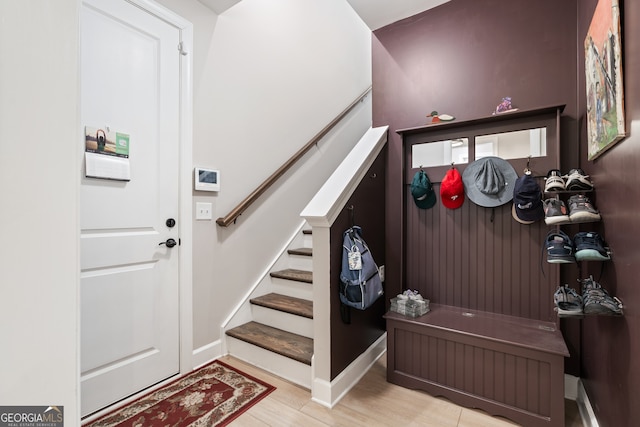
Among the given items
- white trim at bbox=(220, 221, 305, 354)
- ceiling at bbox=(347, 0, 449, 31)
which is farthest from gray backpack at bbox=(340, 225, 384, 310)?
ceiling at bbox=(347, 0, 449, 31)

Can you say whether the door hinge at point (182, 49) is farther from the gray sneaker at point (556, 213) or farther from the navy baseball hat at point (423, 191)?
the gray sneaker at point (556, 213)

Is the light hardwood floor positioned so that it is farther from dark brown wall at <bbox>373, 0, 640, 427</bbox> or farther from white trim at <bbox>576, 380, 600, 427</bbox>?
dark brown wall at <bbox>373, 0, 640, 427</bbox>

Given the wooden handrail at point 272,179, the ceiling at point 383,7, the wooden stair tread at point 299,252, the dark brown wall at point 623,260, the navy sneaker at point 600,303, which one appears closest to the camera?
the dark brown wall at point 623,260

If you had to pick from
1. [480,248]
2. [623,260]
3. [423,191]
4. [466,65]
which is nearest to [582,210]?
[623,260]

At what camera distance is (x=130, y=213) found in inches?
69.2

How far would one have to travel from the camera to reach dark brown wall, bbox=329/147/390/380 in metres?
1.74

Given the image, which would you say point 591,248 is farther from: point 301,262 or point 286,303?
point 301,262

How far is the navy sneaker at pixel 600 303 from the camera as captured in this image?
1.10 metres

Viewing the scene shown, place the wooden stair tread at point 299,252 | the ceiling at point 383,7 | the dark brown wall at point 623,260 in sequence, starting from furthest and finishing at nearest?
1. the wooden stair tread at point 299,252
2. the ceiling at point 383,7
3. the dark brown wall at point 623,260

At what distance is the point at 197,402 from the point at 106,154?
1546mm

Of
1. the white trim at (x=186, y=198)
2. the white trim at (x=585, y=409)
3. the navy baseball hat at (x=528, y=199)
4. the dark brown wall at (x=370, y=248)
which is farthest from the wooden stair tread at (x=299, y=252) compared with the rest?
the white trim at (x=585, y=409)

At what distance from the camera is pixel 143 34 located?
1.82 metres

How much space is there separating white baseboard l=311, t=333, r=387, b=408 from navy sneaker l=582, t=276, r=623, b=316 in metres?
1.30

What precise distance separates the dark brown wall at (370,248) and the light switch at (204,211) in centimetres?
103
